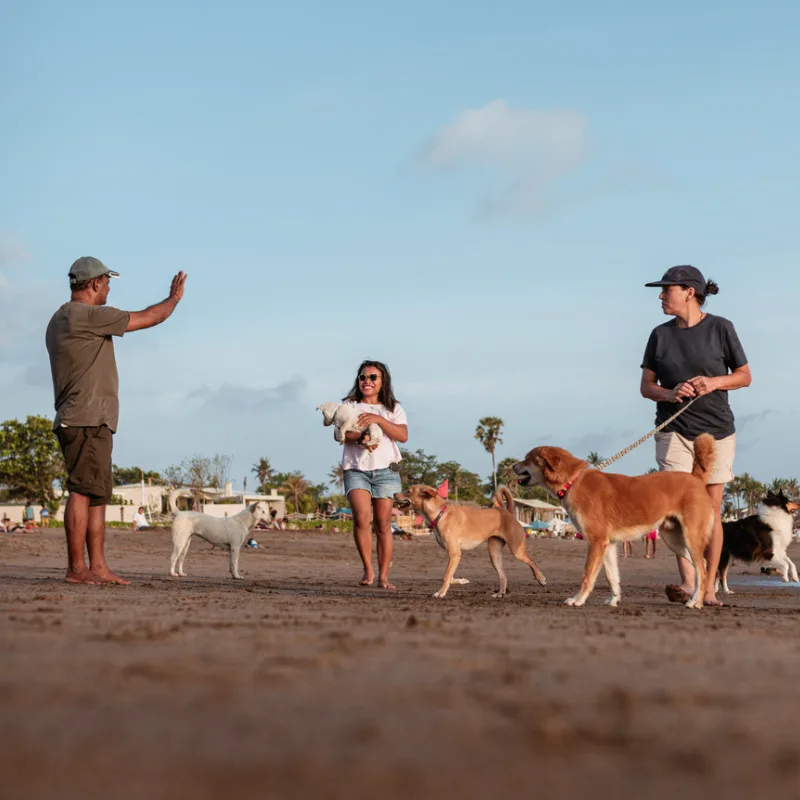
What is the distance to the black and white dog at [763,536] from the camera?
35.5ft

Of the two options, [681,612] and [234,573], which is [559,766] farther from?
[234,573]

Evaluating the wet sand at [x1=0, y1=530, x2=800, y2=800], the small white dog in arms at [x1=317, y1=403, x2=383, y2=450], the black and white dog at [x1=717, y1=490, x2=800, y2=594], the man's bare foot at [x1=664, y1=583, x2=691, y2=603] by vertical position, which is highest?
the small white dog in arms at [x1=317, y1=403, x2=383, y2=450]

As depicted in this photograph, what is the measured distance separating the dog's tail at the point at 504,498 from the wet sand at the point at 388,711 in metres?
5.28

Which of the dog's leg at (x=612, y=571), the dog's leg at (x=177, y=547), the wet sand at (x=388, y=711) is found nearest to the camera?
the wet sand at (x=388, y=711)

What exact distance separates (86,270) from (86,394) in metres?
0.99

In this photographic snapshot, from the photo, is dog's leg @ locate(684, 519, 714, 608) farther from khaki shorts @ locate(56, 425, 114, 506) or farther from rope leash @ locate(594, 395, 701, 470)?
khaki shorts @ locate(56, 425, 114, 506)

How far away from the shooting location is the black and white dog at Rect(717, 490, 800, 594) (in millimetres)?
10828

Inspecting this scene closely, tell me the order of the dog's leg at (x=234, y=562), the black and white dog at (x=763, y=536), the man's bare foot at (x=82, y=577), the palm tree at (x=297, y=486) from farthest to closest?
the palm tree at (x=297, y=486)
the dog's leg at (x=234, y=562)
the black and white dog at (x=763, y=536)
the man's bare foot at (x=82, y=577)

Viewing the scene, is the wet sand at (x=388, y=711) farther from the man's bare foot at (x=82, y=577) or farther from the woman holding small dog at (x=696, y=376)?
the man's bare foot at (x=82, y=577)

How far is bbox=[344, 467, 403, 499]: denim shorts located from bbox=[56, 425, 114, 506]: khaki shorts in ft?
7.74

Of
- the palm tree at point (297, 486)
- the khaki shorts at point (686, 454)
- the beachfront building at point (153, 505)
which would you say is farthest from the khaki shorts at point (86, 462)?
the palm tree at point (297, 486)

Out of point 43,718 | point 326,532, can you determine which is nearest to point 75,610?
point 43,718

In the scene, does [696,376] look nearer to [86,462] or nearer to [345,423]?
[345,423]

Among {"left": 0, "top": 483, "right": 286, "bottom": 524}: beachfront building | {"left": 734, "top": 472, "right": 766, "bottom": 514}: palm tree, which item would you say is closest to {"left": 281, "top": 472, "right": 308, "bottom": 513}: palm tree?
{"left": 0, "top": 483, "right": 286, "bottom": 524}: beachfront building
